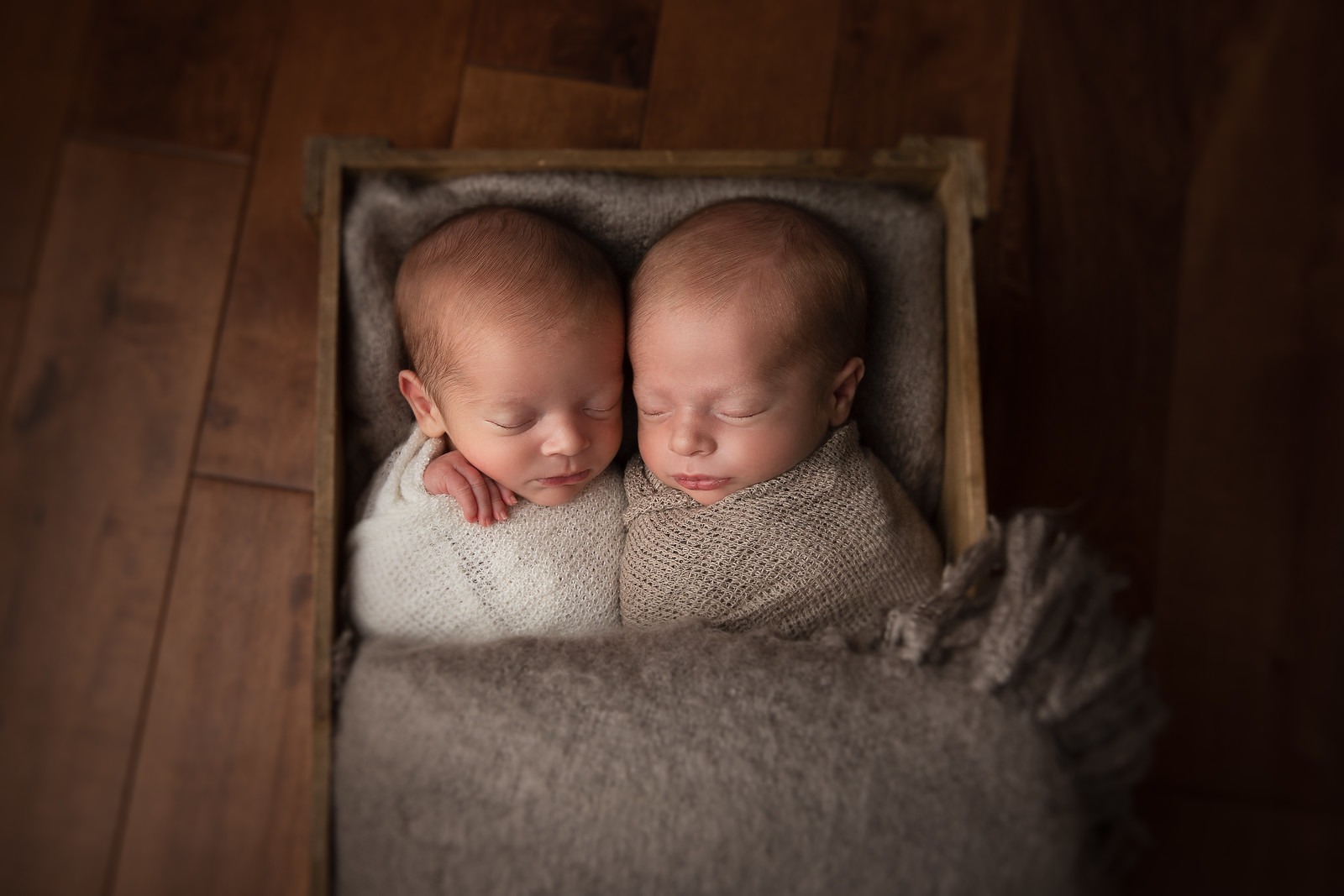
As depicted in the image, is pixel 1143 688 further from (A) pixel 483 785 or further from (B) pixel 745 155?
(B) pixel 745 155

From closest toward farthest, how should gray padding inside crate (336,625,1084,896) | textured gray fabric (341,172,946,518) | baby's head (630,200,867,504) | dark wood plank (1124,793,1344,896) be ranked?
1. gray padding inside crate (336,625,1084,896)
2. baby's head (630,200,867,504)
3. textured gray fabric (341,172,946,518)
4. dark wood plank (1124,793,1344,896)

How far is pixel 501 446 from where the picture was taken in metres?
1.00

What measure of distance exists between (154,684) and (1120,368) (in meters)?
1.39

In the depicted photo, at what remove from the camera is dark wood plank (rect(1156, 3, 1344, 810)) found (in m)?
1.28

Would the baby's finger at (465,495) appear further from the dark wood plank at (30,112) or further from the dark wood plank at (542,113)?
the dark wood plank at (30,112)

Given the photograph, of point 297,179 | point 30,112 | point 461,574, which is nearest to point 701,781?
point 461,574

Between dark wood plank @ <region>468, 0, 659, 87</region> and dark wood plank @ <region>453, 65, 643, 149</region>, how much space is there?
0.8 inches

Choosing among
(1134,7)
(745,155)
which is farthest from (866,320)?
(1134,7)

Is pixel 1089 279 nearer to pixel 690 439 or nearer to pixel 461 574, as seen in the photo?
pixel 690 439

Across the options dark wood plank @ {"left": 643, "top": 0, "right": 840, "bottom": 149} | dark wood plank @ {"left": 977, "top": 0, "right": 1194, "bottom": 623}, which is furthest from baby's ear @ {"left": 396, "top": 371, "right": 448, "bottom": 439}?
dark wood plank @ {"left": 977, "top": 0, "right": 1194, "bottom": 623}

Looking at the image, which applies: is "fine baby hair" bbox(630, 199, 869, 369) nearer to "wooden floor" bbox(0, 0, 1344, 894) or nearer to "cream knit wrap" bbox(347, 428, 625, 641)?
"cream knit wrap" bbox(347, 428, 625, 641)

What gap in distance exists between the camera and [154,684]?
127 cm

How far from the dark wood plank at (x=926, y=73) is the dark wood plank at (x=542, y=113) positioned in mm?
306

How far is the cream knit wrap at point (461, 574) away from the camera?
1.05 m
